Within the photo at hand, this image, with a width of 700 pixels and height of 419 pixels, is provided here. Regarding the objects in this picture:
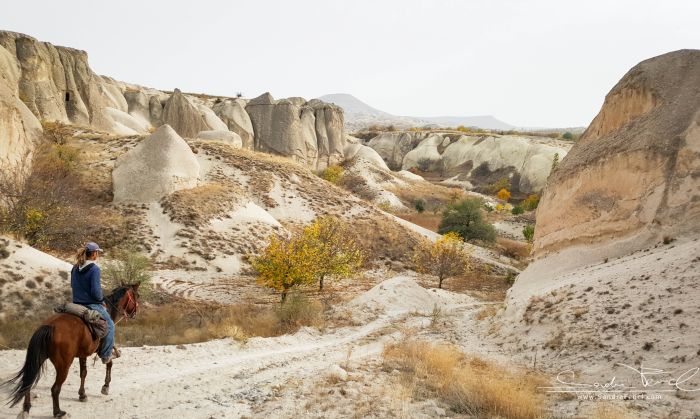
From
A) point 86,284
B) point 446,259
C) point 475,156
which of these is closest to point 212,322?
point 86,284

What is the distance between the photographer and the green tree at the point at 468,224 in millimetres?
29797

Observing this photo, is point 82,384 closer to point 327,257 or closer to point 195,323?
point 195,323

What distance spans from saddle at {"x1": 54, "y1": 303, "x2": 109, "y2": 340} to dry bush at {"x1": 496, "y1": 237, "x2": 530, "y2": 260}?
88.4 feet

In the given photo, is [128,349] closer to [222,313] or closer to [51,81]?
[222,313]

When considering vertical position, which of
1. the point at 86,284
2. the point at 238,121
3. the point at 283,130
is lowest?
the point at 86,284

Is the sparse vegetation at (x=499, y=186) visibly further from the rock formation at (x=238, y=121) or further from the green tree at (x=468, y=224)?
the rock formation at (x=238, y=121)

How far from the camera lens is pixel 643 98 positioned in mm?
11438

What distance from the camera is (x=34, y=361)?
4676 millimetres

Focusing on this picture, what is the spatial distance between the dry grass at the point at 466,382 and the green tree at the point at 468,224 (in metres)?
21.8

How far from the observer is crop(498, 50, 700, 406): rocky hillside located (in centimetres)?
678

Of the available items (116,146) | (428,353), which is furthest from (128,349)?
(116,146)

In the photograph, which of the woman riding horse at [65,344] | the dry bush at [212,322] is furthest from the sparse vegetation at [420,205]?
the woman riding horse at [65,344]

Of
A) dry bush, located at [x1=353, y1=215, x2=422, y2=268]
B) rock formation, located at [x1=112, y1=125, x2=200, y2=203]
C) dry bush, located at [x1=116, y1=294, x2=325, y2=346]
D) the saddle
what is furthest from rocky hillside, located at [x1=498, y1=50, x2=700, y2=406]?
rock formation, located at [x1=112, y1=125, x2=200, y2=203]

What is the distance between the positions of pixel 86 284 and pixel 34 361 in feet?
3.49
